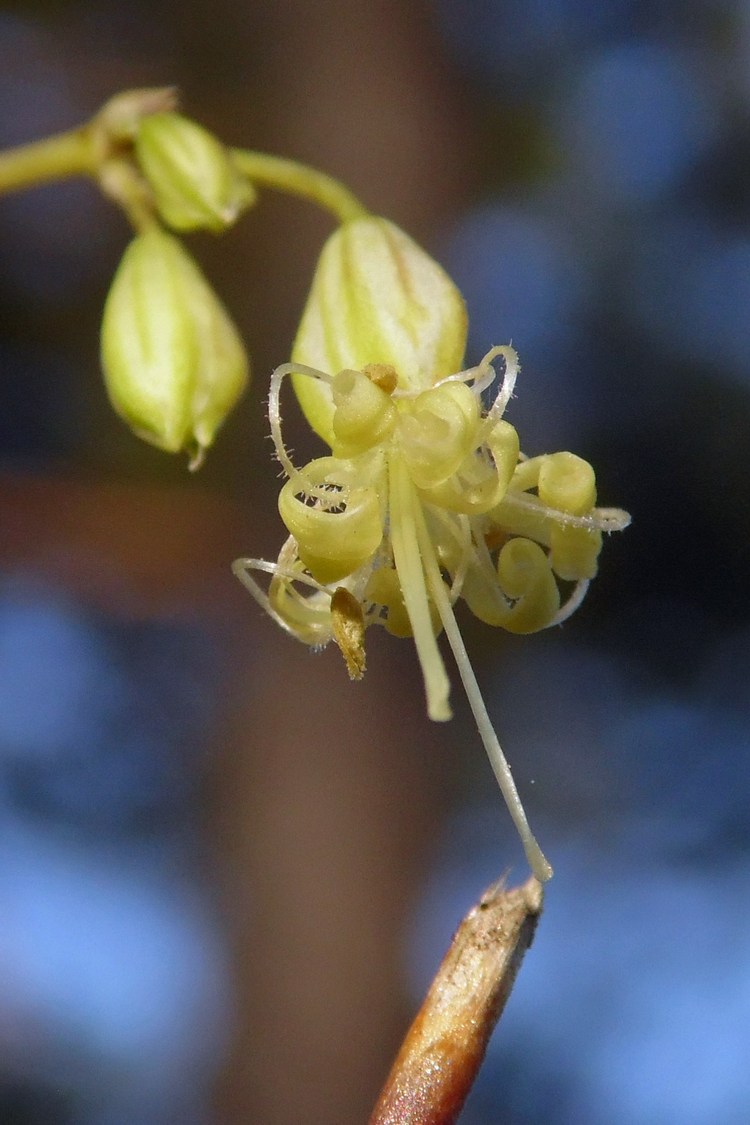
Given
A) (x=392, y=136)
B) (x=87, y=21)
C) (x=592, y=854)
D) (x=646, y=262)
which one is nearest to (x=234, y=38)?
(x=87, y=21)

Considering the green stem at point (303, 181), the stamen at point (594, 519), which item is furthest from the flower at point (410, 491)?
the green stem at point (303, 181)

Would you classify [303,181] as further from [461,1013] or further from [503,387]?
[461,1013]

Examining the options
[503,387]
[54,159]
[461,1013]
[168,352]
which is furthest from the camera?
[54,159]

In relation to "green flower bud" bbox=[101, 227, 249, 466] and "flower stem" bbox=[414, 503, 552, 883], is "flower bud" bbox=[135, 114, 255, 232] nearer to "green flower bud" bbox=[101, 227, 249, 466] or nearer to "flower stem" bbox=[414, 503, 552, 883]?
"green flower bud" bbox=[101, 227, 249, 466]

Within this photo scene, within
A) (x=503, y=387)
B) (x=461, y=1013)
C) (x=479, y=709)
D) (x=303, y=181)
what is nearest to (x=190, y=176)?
(x=303, y=181)

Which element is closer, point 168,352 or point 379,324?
point 379,324

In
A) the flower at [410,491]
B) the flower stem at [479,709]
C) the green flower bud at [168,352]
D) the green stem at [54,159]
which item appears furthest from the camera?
the green stem at [54,159]

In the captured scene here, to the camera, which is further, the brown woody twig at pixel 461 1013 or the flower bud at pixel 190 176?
the flower bud at pixel 190 176

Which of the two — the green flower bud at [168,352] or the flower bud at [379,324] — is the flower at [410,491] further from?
the green flower bud at [168,352]

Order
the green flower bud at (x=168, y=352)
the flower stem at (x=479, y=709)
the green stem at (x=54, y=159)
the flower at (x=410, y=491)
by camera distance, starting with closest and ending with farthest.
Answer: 1. the flower stem at (x=479, y=709)
2. the flower at (x=410, y=491)
3. the green flower bud at (x=168, y=352)
4. the green stem at (x=54, y=159)
